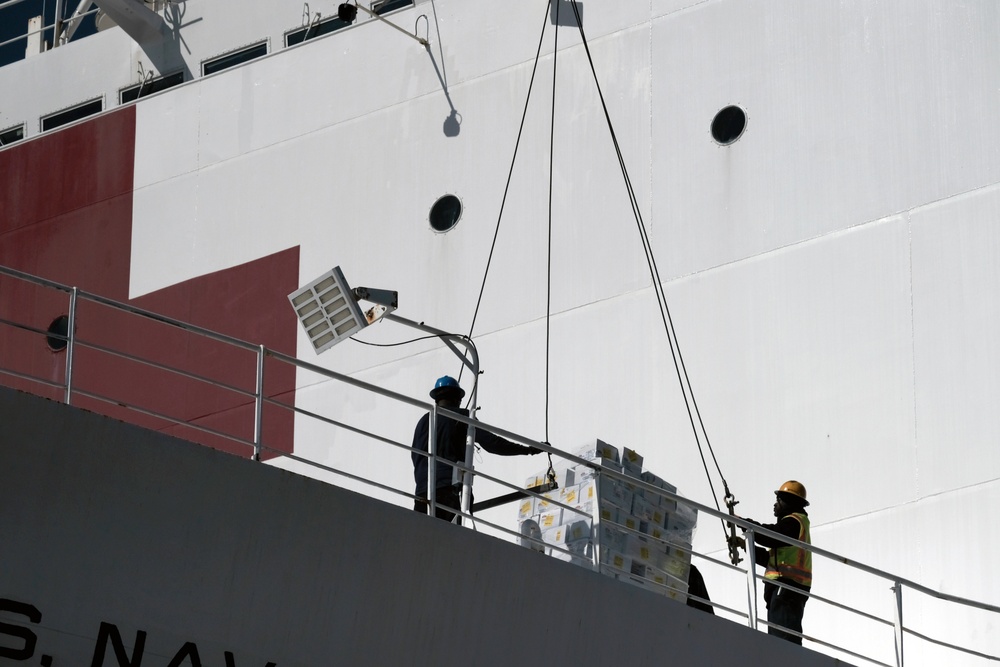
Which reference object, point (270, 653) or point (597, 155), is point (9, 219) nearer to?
point (597, 155)

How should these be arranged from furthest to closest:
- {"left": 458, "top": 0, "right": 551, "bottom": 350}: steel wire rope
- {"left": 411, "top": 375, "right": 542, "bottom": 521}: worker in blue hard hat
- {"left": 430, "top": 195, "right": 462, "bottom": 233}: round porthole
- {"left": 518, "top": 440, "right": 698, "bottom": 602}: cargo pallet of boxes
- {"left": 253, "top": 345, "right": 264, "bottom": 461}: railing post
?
1. {"left": 430, "top": 195, "right": 462, "bottom": 233}: round porthole
2. {"left": 458, "top": 0, "right": 551, "bottom": 350}: steel wire rope
3. {"left": 411, "top": 375, "right": 542, "bottom": 521}: worker in blue hard hat
4. {"left": 518, "top": 440, "right": 698, "bottom": 602}: cargo pallet of boxes
5. {"left": 253, "top": 345, "right": 264, "bottom": 461}: railing post

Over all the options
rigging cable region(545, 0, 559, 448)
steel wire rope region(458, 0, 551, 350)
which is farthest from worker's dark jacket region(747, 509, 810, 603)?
steel wire rope region(458, 0, 551, 350)

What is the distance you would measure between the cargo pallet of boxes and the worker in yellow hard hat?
0.37 m

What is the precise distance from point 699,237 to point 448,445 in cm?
272

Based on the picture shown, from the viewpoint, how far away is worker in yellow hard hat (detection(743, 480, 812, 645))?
23.0 ft

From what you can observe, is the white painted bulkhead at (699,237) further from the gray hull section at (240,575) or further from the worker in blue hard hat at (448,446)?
the gray hull section at (240,575)

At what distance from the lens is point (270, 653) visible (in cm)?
537

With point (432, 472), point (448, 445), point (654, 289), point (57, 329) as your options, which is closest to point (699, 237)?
point (654, 289)

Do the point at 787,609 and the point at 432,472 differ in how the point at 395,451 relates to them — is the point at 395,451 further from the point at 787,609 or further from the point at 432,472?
the point at 432,472

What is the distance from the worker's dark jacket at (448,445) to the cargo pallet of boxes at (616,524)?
29 cm

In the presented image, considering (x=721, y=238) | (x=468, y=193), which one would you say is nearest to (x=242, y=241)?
(x=468, y=193)

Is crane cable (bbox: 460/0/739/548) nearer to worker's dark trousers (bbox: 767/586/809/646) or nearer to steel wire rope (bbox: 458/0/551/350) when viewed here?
steel wire rope (bbox: 458/0/551/350)

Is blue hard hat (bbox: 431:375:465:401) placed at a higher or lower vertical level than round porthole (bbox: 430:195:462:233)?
lower

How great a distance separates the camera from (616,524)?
654 cm
